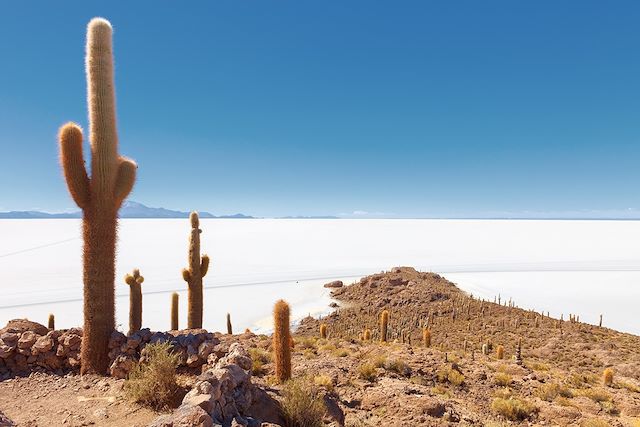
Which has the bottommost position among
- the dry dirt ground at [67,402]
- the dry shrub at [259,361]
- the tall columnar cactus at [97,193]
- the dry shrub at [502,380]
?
the dry shrub at [502,380]

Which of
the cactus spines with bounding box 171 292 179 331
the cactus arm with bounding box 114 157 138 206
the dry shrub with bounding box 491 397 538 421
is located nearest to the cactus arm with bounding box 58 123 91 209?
the cactus arm with bounding box 114 157 138 206

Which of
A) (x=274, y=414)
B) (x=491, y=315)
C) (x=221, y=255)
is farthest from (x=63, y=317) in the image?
(x=221, y=255)

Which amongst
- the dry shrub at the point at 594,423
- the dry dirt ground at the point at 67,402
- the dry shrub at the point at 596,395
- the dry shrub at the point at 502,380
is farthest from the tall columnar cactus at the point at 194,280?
the dry shrub at the point at 596,395

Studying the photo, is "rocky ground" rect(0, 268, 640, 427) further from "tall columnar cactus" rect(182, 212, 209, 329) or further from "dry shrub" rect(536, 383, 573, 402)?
"tall columnar cactus" rect(182, 212, 209, 329)

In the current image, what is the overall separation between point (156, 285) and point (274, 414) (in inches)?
1525

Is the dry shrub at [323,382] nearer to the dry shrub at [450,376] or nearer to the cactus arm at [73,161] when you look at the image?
the dry shrub at [450,376]

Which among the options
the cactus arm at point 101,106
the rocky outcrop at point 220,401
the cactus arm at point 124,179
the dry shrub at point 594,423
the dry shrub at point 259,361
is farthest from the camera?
the dry shrub at point 259,361

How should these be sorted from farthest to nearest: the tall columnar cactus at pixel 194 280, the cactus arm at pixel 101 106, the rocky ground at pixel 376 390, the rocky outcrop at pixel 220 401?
the tall columnar cactus at pixel 194 280 → the cactus arm at pixel 101 106 → the rocky ground at pixel 376 390 → the rocky outcrop at pixel 220 401

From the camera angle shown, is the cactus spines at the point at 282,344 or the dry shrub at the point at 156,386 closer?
the dry shrub at the point at 156,386

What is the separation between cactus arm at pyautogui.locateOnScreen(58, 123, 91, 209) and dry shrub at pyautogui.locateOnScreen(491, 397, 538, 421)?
1056 cm

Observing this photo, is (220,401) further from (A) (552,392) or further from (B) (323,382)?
(A) (552,392)

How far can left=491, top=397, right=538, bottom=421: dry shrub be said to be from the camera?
875cm

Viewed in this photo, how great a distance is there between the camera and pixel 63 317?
2617 cm

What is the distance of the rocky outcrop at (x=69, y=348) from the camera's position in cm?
819
